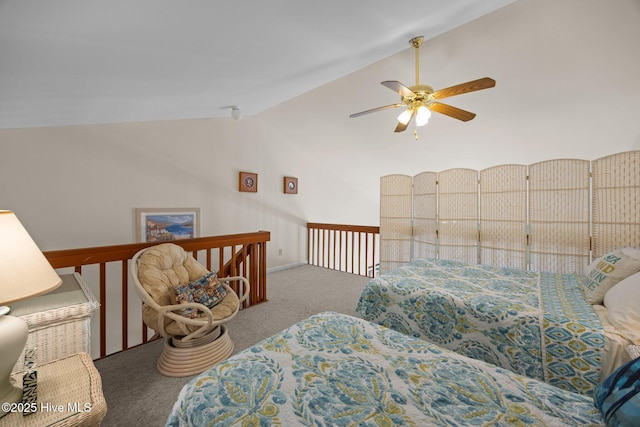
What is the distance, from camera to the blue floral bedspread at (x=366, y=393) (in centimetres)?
84

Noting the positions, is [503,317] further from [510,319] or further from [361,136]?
[361,136]

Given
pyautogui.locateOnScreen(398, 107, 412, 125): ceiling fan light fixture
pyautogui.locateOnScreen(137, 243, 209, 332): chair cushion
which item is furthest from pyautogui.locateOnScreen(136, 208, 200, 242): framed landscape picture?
pyautogui.locateOnScreen(398, 107, 412, 125): ceiling fan light fixture

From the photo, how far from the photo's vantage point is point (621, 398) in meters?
0.77

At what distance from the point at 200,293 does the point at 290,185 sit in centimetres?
330

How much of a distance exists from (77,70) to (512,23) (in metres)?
3.18

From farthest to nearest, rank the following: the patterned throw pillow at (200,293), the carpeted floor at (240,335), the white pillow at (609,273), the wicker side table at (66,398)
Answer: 1. the patterned throw pillow at (200,293)
2. the white pillow at (609,273)
3. the carpeted floor at (240,335)
4. the wicker side table at (66,398)

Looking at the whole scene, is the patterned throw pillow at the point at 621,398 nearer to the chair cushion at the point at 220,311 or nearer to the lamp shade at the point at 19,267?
the lamp shade at the point at 19,267

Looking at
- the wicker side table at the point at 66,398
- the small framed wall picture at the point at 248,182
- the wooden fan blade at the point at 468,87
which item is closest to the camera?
the wicker side table at the point at 66,398

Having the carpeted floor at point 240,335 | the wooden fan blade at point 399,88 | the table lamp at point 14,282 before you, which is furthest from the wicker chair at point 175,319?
the wooden fan blade at point 399,88

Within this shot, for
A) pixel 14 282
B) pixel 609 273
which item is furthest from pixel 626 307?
pixel 14 282

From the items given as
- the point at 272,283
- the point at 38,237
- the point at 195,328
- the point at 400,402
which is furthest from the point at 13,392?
the point at 272,283

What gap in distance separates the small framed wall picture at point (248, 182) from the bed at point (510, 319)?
2985 mm

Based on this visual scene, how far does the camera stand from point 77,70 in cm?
146

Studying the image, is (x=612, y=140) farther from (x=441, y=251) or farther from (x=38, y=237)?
(x=38, y=237)
